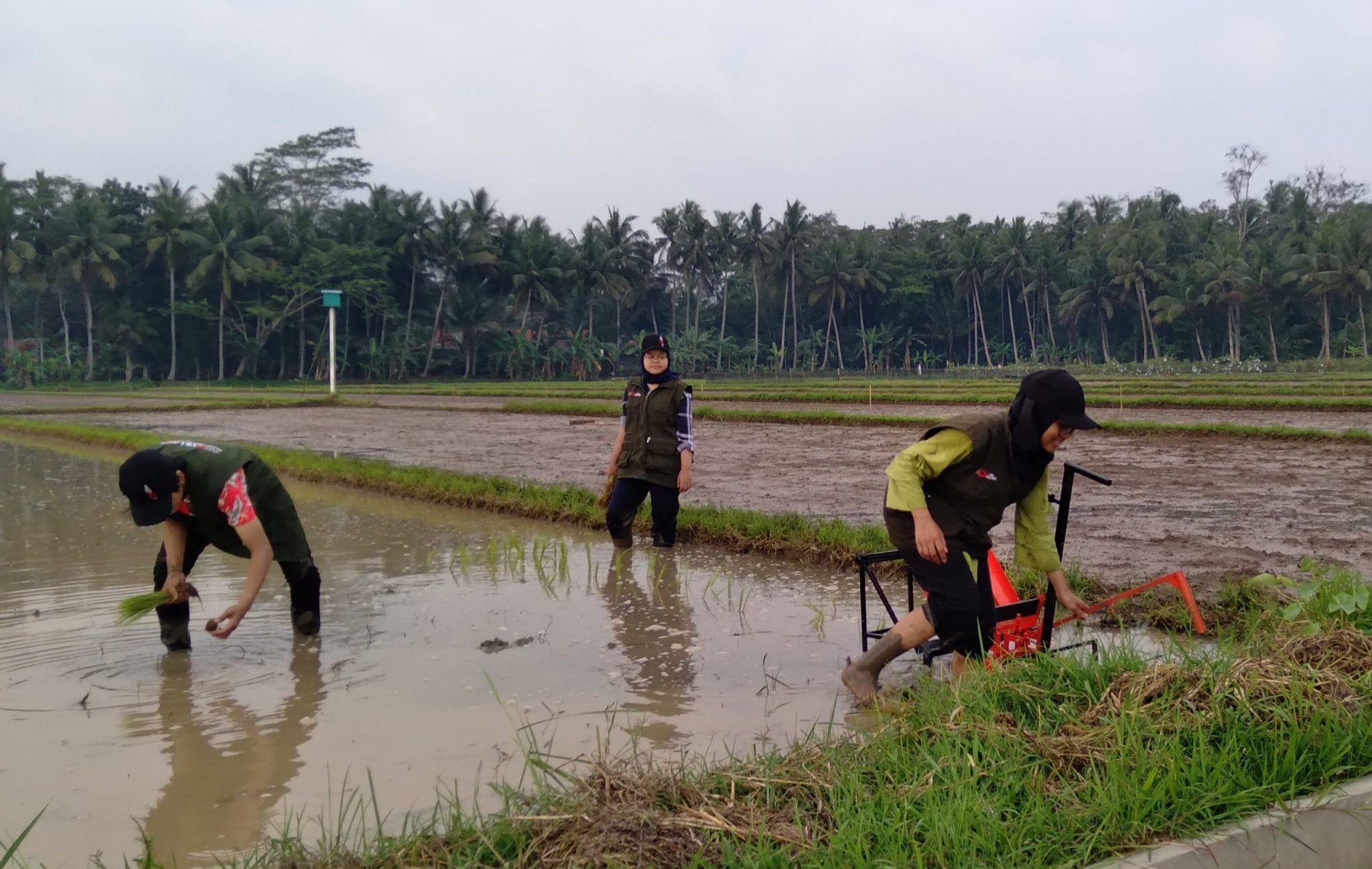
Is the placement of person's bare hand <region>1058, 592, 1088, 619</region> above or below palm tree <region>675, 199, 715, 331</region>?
below

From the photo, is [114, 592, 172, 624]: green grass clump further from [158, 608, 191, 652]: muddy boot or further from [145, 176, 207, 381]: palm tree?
[145, 176, 207, 381]: palm tree

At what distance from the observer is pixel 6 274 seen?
5031 cm

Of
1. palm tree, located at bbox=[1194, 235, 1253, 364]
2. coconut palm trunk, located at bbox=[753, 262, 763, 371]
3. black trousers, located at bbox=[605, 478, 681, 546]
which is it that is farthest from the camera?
coconut palm trunk, located at bbox=[753, 262, 763, 371]

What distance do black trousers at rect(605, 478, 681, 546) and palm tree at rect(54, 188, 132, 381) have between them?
49813 mm

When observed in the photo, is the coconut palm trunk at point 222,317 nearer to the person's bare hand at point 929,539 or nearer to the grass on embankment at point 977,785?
the person's bare hand at point 929,539

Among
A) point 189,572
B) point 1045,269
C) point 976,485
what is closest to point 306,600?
point 189,572

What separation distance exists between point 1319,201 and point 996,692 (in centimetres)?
7892

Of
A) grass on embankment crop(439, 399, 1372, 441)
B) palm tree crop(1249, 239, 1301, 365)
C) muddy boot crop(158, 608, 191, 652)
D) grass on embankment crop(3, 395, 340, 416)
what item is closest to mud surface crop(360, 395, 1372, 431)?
grass on embankment crop(439, 399, 1372, 441)

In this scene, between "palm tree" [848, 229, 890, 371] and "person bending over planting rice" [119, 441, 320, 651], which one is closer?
"person bending over planting rice" [119, 441, 320, 651]

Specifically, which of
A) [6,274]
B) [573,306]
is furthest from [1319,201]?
[6,274]

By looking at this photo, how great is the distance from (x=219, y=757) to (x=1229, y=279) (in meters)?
60.2

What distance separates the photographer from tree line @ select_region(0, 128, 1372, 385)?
171ft

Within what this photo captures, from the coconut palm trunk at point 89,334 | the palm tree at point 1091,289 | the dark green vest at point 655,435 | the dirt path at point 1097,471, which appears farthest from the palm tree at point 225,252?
the dark green vest at point 655,435

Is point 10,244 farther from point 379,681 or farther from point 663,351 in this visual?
point 379,681
